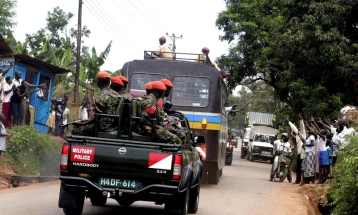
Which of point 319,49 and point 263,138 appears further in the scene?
point 263,138

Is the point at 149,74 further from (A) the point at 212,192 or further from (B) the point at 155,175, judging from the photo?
(B) the point at 155,175

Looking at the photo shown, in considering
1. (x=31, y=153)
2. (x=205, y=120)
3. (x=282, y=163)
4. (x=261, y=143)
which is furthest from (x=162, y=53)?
(x=261, y=143)

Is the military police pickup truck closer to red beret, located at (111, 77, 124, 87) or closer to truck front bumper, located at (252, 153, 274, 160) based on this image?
red beret, located at (111, 77, 124, 87)

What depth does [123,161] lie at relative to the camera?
7.68 m

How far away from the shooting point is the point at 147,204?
11.2m

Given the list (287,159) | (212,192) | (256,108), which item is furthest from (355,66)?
(256,108)

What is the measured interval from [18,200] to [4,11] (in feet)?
128

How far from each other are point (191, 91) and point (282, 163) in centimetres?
735

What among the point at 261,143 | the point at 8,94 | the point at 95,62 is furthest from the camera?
the point at 261,143

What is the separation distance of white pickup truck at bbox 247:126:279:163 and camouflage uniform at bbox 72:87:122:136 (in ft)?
95.5

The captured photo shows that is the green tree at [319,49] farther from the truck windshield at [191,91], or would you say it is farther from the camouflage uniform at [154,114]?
the camouflage uniform at [154,114]

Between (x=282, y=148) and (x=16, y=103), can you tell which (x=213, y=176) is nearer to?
(x=282, y=148)

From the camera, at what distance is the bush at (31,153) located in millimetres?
15047

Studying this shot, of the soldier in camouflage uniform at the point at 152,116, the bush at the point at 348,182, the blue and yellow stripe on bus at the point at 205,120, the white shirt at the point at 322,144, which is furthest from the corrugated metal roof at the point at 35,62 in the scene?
the bush at the point at 348,182
